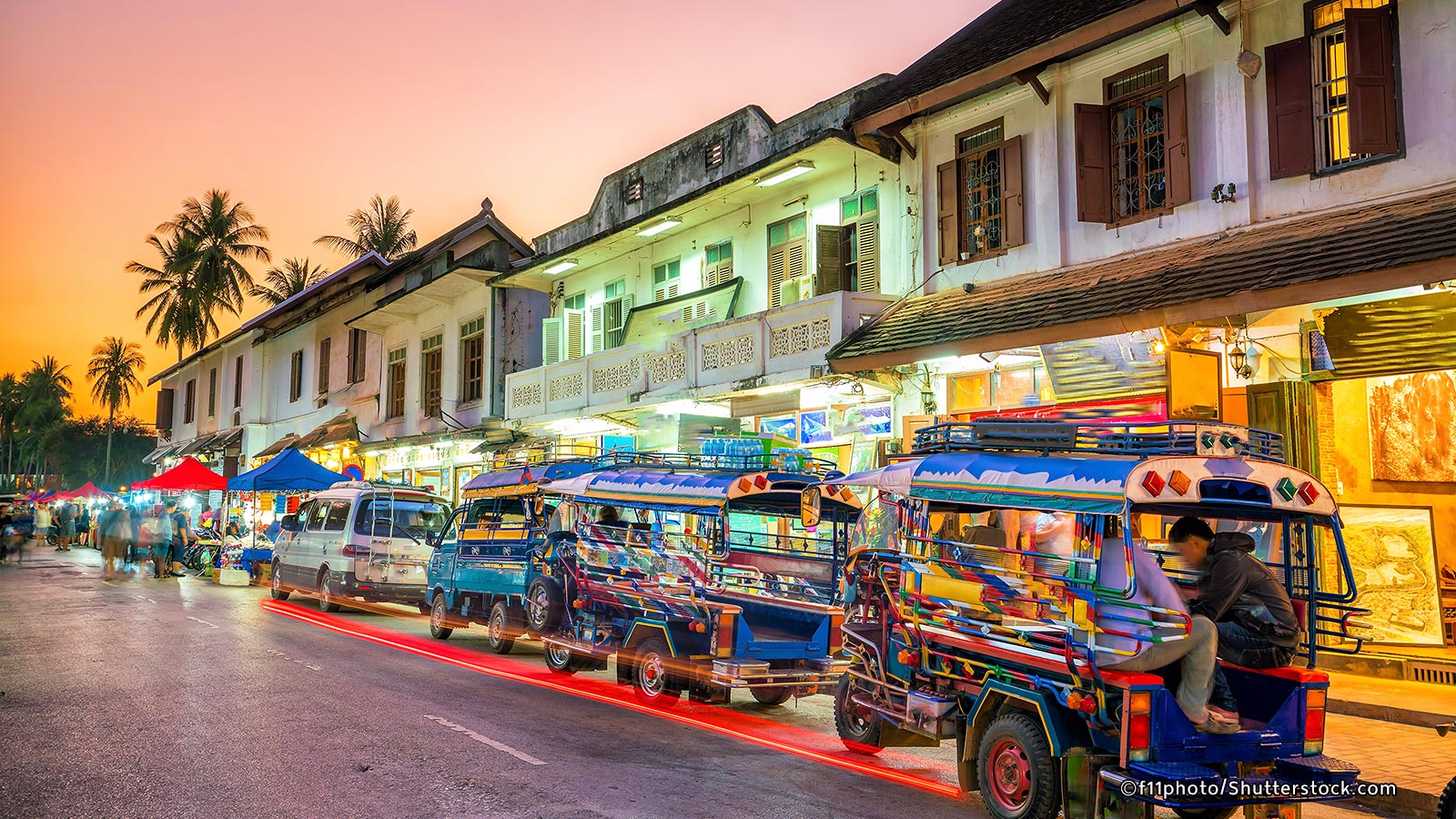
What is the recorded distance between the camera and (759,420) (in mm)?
20875

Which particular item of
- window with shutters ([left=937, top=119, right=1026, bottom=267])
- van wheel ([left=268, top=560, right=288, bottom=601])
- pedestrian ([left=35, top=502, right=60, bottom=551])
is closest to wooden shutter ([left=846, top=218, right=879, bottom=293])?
window with shutters ([left=937, top=119, right=1026, bottom=267])

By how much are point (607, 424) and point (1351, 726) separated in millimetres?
17045

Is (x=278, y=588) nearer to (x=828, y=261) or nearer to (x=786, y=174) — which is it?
(x=828, y=261)

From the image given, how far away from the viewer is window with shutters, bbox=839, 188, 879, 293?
1847 centimetres

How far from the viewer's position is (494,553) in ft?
49.7

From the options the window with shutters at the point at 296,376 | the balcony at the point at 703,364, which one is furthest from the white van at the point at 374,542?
the window with shutters at the point at 296,376

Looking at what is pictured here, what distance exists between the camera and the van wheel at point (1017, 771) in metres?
6.62

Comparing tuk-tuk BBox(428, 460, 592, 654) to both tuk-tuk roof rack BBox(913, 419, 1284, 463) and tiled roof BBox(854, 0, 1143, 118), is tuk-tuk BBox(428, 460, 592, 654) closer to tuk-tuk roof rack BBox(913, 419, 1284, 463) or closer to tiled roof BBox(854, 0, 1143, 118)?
tuk-tuk roof rack BBox(913, 419, 1284, 463)

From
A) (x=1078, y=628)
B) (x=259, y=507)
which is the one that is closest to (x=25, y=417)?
(x=259, y=507)

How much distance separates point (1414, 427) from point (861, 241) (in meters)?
8.70

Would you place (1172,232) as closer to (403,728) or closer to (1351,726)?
(1351,726)

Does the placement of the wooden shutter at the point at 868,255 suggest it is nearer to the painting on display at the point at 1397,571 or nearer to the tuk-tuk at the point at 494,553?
the tuk-tuk at the point at 494,553

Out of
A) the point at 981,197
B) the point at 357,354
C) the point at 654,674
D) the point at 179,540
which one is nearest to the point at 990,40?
the point at 981,197

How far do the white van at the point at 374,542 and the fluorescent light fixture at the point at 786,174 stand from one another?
7.87 metres
